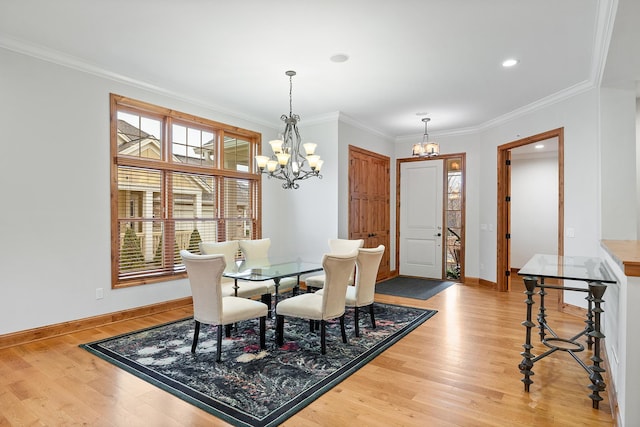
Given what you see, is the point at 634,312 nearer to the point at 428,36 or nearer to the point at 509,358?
the point at 509,358

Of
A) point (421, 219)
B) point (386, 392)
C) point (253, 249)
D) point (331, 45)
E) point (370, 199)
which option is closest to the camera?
point (386, 392)

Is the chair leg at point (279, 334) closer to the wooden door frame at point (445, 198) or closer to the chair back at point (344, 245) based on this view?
the chair back at point (344, 245)

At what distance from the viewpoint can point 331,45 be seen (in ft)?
11.1

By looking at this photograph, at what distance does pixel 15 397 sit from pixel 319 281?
9.52 ft

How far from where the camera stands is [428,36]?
10.5 feet

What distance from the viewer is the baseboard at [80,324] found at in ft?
11.1

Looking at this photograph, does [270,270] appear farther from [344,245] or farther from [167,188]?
[167,188]

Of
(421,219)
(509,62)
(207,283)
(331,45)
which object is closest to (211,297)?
(207,283)

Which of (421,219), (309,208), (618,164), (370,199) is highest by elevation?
(618,164)

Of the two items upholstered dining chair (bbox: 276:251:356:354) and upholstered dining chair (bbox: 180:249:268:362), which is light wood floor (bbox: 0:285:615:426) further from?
upholstered dining chair (bbox: 180:249:268:362)

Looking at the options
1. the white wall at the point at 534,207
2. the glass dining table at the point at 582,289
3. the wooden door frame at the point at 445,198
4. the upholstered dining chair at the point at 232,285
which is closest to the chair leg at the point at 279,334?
the upholstered dining chair at the point at 232,285

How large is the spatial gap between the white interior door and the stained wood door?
16.5 inches

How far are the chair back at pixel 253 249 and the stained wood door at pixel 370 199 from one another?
1.72 m

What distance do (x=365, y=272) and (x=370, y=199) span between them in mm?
3022
